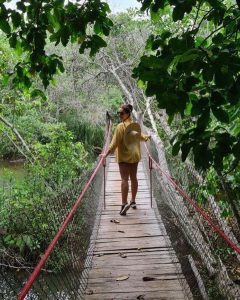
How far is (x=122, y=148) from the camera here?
3611 mm

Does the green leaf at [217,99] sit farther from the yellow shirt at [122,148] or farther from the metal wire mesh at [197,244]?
the yellow shirt at [122,148]

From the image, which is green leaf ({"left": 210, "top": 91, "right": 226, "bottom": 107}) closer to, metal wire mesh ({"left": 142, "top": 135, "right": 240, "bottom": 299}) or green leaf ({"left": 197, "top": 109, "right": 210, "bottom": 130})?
green leaf ({"left": 197, "top": 109, "right": 210, "bottom": 130})

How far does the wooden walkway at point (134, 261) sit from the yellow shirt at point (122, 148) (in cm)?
62

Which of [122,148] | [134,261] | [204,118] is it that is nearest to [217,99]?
[204,118]

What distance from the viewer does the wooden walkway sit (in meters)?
2.51

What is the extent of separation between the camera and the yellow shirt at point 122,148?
3574 millimetres

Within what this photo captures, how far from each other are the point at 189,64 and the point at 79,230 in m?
3.56

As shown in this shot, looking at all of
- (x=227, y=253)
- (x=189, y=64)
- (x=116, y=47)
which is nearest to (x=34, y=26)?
(x=189, y=64)

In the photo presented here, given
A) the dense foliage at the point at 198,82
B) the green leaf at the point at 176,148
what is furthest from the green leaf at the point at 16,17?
the green leaf at the point at 176,148

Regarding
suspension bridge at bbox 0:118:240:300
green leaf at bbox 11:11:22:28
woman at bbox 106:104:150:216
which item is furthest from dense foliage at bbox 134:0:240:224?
woman at bbox 106:104:150:216

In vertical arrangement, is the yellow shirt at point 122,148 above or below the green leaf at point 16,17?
below

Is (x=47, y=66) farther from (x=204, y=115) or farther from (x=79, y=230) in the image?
(x=79, y=230)

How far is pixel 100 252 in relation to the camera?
10.3 ft

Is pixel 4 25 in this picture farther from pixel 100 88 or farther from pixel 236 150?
pixel 100 88
